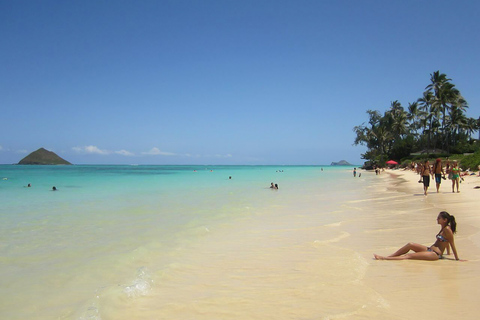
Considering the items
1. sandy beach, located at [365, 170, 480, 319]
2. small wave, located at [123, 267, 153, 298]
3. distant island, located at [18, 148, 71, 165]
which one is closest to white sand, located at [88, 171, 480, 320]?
sandy beach, located at [365, 170, 480, 319]

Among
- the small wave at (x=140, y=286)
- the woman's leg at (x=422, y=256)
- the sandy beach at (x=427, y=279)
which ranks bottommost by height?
the small wave at (x=140, y=286)

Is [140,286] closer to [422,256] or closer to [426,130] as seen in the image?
[422,256]

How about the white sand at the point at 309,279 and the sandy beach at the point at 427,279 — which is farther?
the white sand at the point at 309,279

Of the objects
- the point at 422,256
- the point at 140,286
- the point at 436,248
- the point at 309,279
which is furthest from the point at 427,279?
the point at 140,286

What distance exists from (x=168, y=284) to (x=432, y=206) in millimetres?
11324

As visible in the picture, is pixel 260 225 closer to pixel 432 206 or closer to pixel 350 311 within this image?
pixel 350 311

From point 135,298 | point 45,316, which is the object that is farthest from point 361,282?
point 45,316

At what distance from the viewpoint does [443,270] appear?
506cm

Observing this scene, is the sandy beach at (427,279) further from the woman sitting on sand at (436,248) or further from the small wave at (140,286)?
the small wave at (140,286)

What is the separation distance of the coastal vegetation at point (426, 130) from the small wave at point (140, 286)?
54.3 m

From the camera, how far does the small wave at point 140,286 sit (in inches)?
177

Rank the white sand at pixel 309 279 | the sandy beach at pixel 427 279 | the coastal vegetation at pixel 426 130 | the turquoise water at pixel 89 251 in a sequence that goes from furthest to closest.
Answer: the coastal vegetation at pixel 426 130
the turquoise water at pixel 89 251
the white sand at pixel 309 279
the sandy beach at pixel 427 279

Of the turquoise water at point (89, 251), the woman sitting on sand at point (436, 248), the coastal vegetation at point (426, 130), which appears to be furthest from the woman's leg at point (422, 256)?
the coastal vegetation at point (426, 130)

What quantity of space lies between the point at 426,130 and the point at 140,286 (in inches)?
3074
